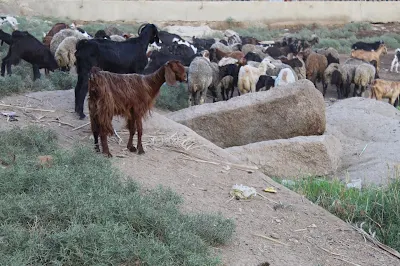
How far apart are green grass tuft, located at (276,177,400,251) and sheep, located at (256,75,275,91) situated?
7791 mm

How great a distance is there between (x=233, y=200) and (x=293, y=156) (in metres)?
3.57

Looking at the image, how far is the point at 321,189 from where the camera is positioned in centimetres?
733

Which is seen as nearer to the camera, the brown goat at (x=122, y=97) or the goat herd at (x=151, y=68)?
the brown goat at (x=122, y=97)

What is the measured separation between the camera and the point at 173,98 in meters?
14.2

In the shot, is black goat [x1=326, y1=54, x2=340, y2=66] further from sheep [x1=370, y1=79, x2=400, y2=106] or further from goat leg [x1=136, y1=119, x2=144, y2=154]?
goat leg [x1=136, y1=119, x2=144, y2=154]

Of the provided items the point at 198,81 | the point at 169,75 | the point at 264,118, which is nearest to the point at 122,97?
the point at 169,75

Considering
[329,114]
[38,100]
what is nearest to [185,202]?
[38,100]

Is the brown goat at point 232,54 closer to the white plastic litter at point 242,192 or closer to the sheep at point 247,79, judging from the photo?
the sheep at point 247,79

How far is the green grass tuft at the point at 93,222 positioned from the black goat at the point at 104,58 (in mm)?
3624

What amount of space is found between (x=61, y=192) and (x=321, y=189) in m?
3.36

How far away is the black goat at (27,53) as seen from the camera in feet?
43.3

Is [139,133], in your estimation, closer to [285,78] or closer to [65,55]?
[65,55]

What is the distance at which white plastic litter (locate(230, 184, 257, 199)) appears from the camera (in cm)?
651

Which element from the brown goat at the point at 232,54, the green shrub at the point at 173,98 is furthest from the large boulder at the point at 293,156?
the brown goat at the point at 232,54
